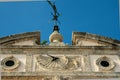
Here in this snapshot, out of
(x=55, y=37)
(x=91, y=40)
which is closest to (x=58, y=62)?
(x=55, y=37)

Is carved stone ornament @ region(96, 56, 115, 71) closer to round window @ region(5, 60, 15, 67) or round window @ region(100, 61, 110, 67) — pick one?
round window @ region(100, 61, 110, 67)

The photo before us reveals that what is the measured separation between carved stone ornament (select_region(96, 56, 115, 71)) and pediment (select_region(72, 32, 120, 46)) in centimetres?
77

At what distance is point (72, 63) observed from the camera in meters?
14.0

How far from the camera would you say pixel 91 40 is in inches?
586

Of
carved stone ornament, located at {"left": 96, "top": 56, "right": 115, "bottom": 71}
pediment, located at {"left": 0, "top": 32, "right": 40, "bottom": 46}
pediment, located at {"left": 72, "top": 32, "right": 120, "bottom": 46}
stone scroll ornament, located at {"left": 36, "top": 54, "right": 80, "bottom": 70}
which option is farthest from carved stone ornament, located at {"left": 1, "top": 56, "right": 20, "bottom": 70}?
carved stone ornament, located at {"left": 96, "top": 56, "right": 115, "bottom": 71}

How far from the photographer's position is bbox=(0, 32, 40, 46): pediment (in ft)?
47.7

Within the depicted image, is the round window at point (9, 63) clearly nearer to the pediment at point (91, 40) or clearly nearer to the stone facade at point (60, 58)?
the stone facade at point (60, 58)

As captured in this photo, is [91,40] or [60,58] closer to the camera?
[60,58]

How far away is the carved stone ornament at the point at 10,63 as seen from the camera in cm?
1380

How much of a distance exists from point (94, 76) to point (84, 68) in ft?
→ 1.89

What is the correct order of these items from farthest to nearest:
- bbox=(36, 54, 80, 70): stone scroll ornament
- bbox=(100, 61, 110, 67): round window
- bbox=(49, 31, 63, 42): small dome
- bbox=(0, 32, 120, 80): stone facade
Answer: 1. bbox=(49, 31, 63, 42): small dome
2. bbox=(100, 61, 110, 67): round window
3. bbox=(36, 54, 80, 70): stone scroll ornament
4. bbox=(0, 32, 120, 80): stone facade

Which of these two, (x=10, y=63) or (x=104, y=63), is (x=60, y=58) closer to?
(x=104, y=63)

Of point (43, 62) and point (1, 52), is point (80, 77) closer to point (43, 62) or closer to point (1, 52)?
A: point (43, 62)

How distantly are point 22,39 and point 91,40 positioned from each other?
297 cm
